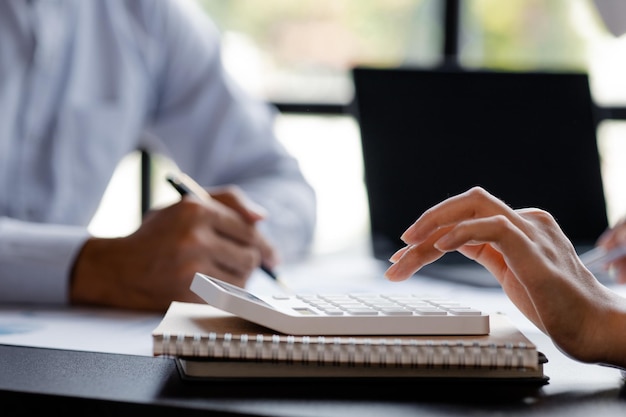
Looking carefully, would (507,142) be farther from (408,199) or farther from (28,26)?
(28,26)

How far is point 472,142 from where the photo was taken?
116 cm

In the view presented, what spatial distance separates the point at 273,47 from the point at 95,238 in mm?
1711

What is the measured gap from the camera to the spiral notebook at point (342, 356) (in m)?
0.51

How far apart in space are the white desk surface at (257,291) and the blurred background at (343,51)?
3.88ft

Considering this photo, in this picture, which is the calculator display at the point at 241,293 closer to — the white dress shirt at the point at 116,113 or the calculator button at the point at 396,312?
the calculator button at the point at 396,312

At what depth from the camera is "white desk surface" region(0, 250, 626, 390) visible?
615 mm

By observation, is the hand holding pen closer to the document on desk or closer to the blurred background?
the document on desk

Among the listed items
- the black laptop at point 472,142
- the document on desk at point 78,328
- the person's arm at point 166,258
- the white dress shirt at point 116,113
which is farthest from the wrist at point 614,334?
the white dress shirt at point 116,113

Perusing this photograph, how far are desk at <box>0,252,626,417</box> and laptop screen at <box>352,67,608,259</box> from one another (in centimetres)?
53

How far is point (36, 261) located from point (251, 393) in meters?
0.52

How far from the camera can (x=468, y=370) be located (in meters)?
0.53

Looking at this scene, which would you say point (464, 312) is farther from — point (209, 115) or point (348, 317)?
point (209, 115)

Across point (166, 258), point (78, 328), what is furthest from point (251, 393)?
A: point (166, 258)

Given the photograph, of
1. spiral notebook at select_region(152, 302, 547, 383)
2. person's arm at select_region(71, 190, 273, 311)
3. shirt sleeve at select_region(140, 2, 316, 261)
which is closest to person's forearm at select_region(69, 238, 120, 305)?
person's arm at select_region(71, 190, 273, 311)
